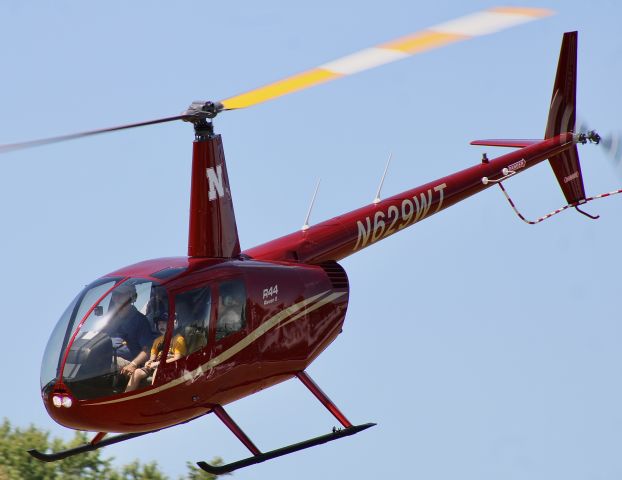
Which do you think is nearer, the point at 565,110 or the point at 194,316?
the point at 194,316

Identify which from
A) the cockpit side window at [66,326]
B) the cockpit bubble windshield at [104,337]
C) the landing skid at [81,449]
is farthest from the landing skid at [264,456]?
the cockpit side window at [66,326]

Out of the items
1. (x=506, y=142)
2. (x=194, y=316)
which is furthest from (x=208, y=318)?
(x=506, y=142)

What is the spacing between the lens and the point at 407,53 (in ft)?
43.0

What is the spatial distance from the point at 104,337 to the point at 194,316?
100 cm

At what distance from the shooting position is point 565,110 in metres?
20.4

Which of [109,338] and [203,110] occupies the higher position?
[203,110]

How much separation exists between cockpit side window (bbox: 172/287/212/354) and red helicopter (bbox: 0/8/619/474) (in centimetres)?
1

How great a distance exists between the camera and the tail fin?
20.2 metres

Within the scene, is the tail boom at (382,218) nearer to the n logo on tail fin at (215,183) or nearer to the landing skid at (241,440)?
the n logo on tail fin at (215,183)

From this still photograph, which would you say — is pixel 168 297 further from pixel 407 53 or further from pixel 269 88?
pixel 407 53

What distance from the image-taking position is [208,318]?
13594 millimetres

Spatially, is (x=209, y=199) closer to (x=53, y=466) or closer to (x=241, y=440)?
(x=241, y=440)

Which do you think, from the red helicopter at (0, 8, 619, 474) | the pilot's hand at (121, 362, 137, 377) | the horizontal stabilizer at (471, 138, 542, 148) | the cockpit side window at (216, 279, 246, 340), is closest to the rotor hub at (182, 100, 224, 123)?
the red helicopter at (0, 8, 619, 474)

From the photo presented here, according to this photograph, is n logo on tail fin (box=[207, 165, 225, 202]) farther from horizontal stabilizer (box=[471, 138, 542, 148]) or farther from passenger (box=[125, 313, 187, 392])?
horizontal stabilizer (box=[471, 138, 542, 148])
